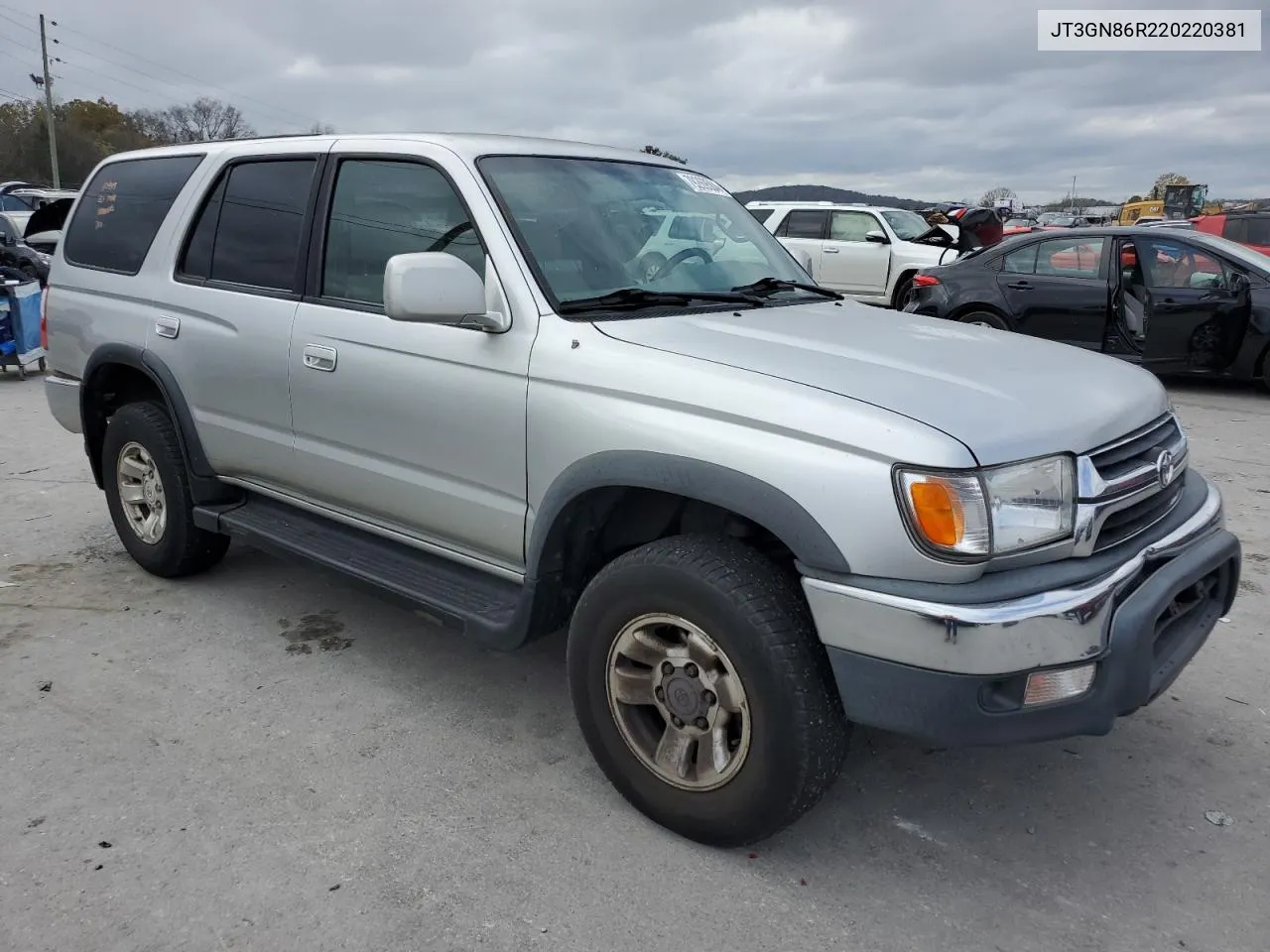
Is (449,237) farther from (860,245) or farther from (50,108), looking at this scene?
(50,108)

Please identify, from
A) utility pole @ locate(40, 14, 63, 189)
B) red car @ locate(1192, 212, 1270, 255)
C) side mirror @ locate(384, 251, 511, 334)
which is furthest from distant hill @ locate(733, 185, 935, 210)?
utility pole @ locate(40, 14, 63, 189)

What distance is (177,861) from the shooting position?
263 centimetres

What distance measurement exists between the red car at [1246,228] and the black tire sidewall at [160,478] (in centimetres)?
1301

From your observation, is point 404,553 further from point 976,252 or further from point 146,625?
point 976,252

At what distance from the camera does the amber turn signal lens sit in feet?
7.25

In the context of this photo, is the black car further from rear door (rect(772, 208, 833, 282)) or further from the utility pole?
the utility pole

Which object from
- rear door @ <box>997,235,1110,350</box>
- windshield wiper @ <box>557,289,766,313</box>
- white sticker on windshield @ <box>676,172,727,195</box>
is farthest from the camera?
rear door @ <box>997,235,1110,350</box>

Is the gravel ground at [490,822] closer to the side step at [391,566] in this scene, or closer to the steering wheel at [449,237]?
the side step at [391,566]

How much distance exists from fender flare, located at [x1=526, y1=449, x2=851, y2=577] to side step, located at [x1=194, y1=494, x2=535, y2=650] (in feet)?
0.72

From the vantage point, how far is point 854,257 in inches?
580

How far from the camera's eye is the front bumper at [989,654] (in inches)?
85.7

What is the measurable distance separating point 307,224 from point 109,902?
2.33 m

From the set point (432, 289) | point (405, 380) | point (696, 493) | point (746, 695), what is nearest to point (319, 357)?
point (405, 380)

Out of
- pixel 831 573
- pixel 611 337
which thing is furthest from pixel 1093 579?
pixel 611 337
